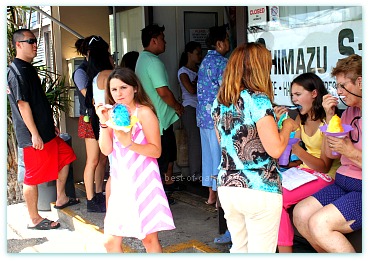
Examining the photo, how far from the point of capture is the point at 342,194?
3.44 m

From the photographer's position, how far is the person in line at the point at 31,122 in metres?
5.04

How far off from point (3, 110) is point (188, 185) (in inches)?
117

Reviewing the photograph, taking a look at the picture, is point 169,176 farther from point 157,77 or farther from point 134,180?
point 134,180

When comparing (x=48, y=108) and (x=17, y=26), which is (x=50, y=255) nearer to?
(x=48, y=108)

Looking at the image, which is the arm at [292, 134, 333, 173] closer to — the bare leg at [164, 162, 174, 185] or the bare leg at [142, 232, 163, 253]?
the bare leg at [142, 232, 163, 253]

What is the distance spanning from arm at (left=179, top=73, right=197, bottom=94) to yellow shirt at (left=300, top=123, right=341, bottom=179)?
227 cm

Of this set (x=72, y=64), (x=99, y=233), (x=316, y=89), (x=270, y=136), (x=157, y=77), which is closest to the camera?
(x=270, y=136)

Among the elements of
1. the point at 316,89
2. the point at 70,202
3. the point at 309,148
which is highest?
the point at 316,89

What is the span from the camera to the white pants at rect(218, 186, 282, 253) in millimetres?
2939

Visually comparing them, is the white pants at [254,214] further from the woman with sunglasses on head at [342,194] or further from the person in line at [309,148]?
the person in line at [309,148]

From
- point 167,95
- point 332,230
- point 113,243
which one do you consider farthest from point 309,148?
point 167,95

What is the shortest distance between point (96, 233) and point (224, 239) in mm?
1317

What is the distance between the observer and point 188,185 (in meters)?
6.34
